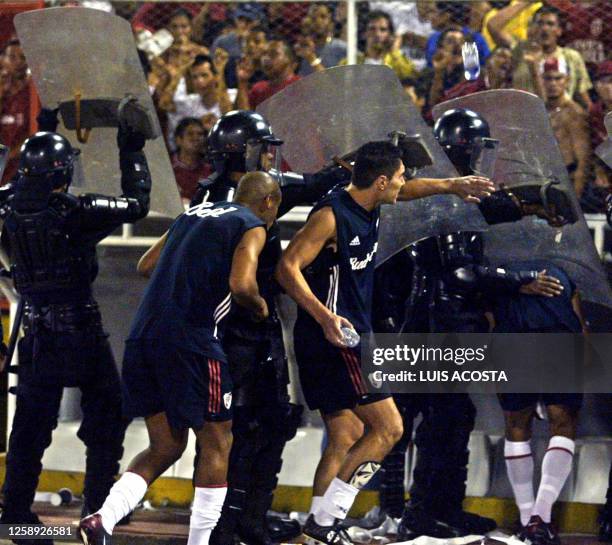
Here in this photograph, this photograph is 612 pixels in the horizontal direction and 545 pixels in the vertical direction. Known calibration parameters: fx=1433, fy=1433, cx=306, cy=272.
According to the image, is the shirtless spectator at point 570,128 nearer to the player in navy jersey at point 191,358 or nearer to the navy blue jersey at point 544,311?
→ the navy blue jersey at point 544,311

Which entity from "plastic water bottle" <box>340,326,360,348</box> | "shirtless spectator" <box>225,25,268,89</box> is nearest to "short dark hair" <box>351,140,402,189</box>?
"plastic water bottle" <box>340,326,360,348</box>

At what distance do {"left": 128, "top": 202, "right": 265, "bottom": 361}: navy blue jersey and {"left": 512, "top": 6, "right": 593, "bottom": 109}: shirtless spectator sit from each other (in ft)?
10.5

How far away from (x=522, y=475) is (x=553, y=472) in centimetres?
19

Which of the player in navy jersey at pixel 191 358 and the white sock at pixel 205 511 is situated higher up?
the player in navy jersey at pixel 191 358

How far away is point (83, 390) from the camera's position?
731 centimetres

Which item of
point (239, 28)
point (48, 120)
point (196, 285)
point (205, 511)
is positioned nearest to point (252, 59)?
point (239, 28)

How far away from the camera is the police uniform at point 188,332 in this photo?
6039 mm

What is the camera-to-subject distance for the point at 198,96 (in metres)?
9.44

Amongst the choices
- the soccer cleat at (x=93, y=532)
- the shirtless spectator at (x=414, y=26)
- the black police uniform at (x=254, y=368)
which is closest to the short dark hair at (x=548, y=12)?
the shirtless spectator at (x=414, y=26)

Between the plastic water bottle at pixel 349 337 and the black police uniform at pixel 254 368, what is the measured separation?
564 millimetres

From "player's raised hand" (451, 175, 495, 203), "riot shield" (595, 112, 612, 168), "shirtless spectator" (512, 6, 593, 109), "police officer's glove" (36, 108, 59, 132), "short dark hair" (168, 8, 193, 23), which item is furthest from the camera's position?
"short dark hair" (168, 8, 193, 23)

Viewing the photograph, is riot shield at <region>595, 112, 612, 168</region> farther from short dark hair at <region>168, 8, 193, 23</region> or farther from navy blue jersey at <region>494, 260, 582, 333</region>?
short dark hair at <region>168, 8, 193, 23</region>

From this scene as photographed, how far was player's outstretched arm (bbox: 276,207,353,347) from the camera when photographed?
20.9 feet

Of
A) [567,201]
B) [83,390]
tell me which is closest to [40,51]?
[83,390]
